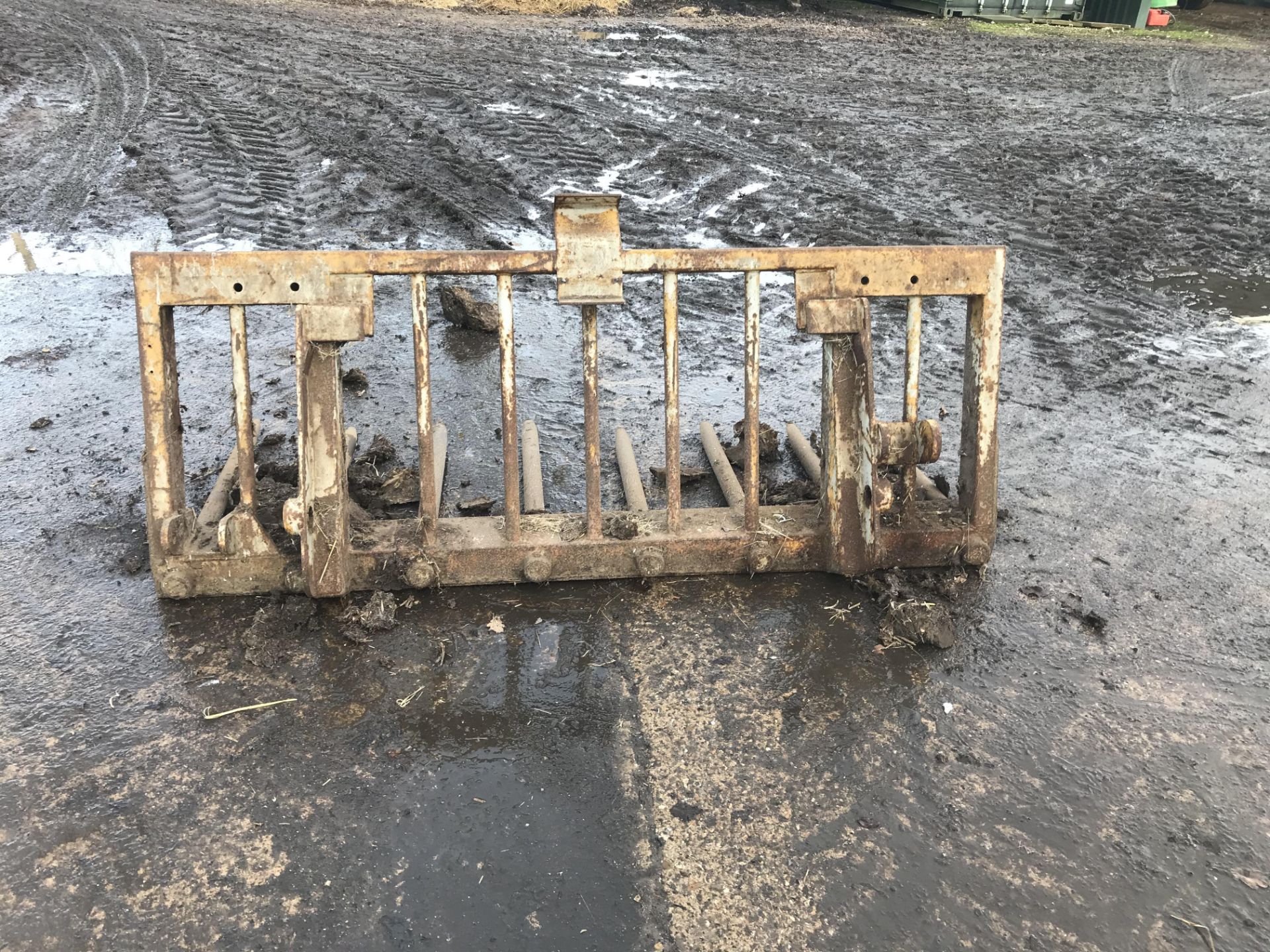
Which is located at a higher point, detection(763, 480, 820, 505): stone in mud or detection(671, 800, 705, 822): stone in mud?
detection(763, 480, 820, 505): stone in mud

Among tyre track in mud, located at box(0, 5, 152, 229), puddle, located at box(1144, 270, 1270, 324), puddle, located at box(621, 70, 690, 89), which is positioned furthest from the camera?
puddle, located at box(621, 70, 690, 89)

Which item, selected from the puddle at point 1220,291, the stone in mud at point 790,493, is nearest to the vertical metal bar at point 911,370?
the stone in mud at point 790,493

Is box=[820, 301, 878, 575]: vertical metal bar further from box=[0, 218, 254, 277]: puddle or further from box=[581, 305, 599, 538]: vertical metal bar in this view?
box=[0, 218, 254, 277]: puddle

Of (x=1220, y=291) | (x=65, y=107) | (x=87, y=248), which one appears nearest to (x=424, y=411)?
(x=87, y=248)

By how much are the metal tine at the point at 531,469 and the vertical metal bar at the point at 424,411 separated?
51 cm

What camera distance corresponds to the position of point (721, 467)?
4715 mm

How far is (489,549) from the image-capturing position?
3879mm

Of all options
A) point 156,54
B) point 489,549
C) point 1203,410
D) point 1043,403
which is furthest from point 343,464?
point 156,54

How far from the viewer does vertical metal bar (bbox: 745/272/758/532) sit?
3875 millimetres

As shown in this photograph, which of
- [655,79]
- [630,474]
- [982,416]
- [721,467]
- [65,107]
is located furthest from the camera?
[655,79]

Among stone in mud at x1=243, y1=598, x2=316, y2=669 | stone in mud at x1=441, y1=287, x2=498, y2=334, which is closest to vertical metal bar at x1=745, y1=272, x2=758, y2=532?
stone in mud at x1=243, y1=598, x2=316, y2=669

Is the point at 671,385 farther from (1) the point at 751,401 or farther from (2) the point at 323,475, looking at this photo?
(2) the point at 323,475

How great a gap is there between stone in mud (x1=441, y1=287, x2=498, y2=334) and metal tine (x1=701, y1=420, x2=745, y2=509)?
1.82m

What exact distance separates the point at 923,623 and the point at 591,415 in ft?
4.67
